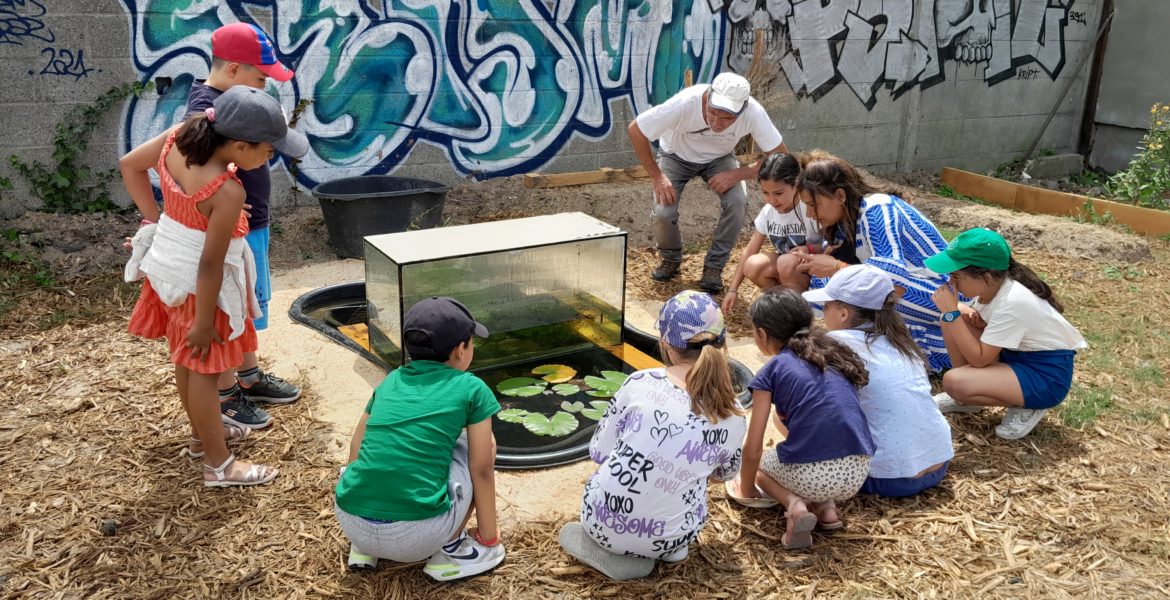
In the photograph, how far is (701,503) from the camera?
8.99 ft

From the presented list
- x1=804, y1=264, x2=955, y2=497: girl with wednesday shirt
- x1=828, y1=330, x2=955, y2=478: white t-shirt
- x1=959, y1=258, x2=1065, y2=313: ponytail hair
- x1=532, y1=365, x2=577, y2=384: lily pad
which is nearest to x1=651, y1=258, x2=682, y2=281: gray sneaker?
x1=532, y1=365, x2=577, y2=384: lily pad

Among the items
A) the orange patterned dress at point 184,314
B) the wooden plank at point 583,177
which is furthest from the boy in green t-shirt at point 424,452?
the wooden plank at point 583,177

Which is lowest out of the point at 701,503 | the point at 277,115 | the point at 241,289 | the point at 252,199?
the point at 701,503

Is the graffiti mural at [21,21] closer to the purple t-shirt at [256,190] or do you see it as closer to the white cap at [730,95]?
the purple t-shirt at [256,190]

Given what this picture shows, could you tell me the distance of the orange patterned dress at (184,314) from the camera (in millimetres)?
2910

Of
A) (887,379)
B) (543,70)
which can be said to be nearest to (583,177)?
(543,70)

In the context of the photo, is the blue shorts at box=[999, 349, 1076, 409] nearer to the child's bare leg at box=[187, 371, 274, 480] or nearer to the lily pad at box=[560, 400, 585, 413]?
the lily pad at box=[560, 400, 585, 413]

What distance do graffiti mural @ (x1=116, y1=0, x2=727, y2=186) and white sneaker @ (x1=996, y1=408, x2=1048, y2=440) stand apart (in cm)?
496

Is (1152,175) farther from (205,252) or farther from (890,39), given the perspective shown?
(205,252)

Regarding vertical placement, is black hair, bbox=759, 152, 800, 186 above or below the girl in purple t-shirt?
above

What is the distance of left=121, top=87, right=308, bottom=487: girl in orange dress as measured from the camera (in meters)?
2.83

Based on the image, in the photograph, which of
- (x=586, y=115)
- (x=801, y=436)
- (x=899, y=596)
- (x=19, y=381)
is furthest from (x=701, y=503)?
(x=586, y=115)

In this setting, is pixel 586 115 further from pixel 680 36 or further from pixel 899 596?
pixel 899 596

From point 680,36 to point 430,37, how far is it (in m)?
2.41
